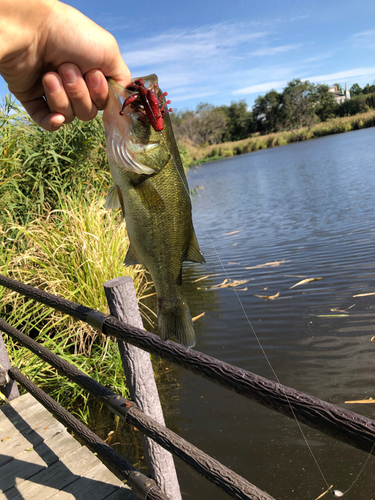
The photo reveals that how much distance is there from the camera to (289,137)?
5156cm

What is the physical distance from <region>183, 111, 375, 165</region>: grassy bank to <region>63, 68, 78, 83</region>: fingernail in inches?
1714

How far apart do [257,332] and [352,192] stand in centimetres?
892

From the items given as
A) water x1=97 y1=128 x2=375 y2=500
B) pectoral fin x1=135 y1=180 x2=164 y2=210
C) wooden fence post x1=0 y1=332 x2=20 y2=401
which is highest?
pectoral fin x1=135 y1=180 x2=164 y2=210

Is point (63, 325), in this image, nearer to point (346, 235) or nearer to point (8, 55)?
point (8, 55)

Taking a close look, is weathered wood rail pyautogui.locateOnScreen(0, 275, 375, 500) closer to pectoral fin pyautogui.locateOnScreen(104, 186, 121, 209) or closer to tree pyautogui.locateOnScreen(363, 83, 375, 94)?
pectoral fin pyautogui.locateOnScreen(104, 186, 121, 209)

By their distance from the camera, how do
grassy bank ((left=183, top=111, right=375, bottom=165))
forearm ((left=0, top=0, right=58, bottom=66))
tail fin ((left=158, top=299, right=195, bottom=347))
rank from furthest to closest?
grassy bank ((left=183, top=111, right=375, bottom=165))
tail fin ((left=158, top=299, right=195, bottom=347))
forearm ((left=0, top=0, right=58, bottom=66))

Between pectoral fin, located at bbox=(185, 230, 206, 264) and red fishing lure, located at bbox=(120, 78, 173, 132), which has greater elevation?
red fishing lure, located at bbox=(120, 78, 173, 132)

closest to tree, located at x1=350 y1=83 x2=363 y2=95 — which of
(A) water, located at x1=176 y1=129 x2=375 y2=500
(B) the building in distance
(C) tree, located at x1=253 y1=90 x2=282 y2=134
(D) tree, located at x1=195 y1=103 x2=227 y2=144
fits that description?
(B) the building in distance

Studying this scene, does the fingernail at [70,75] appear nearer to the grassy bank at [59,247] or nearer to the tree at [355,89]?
the grassy bank at [59,247]

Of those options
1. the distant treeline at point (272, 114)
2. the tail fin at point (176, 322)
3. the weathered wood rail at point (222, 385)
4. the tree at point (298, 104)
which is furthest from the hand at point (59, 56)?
the tree at point (298, 104)

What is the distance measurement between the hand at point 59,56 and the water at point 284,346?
3.19 metres

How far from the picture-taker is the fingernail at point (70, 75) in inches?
45.3

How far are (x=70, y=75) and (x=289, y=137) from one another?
5415cm

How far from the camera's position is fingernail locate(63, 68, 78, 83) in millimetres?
1151
